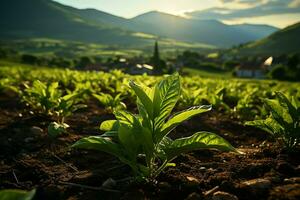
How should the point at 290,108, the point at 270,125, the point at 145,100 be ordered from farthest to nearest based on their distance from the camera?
the point at 270,125 < the point at 290,108 < the point at 145,100

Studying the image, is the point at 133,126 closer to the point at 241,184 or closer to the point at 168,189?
the point at 168,189

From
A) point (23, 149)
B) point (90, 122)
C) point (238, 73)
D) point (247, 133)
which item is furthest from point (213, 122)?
point (238, 73)

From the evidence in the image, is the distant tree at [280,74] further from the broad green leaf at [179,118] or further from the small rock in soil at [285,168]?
the broad green leaf at [179,118]

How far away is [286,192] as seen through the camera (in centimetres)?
253

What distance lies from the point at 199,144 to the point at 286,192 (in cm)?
73

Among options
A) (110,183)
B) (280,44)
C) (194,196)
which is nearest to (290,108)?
(194,196)

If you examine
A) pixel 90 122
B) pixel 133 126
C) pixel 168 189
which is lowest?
pixel 90 122

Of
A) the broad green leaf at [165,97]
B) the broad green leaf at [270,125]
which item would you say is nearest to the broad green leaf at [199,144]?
the broad green leaf at [165,97]

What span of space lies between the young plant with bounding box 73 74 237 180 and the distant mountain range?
168143mm

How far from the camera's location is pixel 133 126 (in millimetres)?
2926

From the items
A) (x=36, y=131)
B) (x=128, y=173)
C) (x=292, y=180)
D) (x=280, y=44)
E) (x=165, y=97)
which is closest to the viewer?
(x=292, y=180)

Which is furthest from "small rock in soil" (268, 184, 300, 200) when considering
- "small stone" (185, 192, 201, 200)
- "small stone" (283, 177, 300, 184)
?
"small stone" (185, 192, 201, 200)

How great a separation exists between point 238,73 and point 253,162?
73.5m

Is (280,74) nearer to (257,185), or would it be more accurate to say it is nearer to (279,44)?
(257,185)
